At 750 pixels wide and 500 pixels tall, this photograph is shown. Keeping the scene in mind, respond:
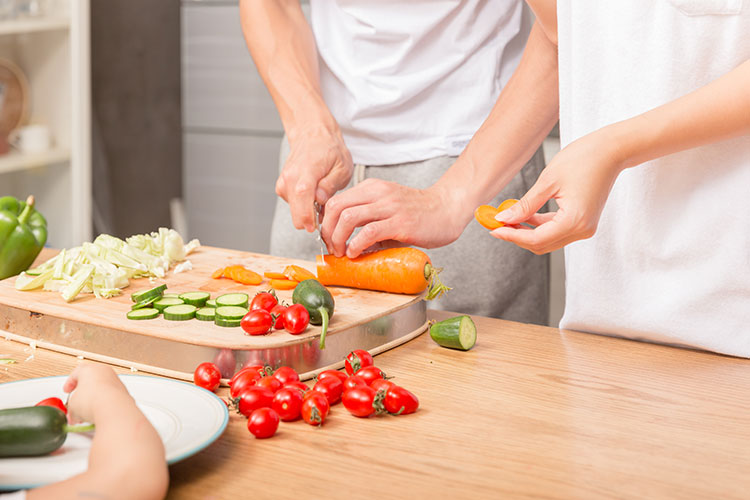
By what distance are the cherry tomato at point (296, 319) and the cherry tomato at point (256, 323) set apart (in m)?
0.03

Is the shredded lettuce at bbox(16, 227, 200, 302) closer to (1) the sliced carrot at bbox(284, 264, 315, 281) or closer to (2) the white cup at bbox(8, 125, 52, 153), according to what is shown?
(1) the sliced carrot at bbox(284, 264, 315, 281)

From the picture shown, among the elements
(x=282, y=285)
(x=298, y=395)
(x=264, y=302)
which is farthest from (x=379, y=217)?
(x=298, y=395)

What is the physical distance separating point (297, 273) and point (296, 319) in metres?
0.32

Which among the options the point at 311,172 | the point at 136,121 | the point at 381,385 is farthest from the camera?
the point at 136,121

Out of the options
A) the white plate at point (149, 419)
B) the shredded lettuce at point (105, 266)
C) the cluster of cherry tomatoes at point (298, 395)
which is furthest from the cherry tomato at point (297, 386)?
the shredded lettuce at point (105, 266)

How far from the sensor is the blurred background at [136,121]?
302 cm

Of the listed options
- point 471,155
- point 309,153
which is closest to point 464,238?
point 471,155

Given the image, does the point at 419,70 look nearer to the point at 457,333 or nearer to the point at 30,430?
the point at 457,333

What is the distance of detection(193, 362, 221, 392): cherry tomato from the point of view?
42.6 inches

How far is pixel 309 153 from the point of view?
5.08 feet

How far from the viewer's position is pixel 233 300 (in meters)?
1.26

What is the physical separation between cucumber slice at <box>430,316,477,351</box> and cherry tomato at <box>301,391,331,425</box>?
1.10 ft

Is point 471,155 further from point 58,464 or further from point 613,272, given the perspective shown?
point 58,464

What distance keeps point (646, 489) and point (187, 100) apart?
3015mm
